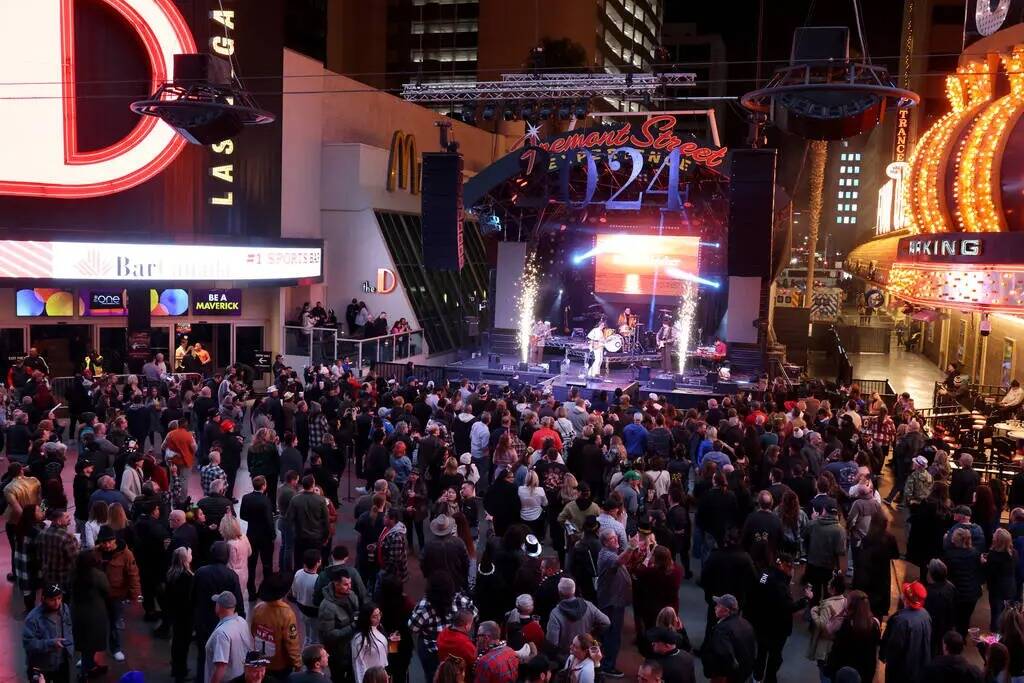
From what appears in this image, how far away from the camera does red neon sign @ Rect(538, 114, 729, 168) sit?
25.0 meters

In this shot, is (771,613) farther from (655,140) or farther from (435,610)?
(655,140)

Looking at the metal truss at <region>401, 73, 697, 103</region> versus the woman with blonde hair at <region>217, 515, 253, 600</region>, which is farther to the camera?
the metal truss at <region>401, 73, 697, 103</region>

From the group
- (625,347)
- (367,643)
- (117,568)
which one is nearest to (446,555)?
(367,643)

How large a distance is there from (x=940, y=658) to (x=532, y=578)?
10.0ft

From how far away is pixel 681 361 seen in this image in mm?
29453

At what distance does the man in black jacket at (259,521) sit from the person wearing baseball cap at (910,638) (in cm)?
567

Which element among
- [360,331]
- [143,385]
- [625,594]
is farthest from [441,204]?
[625,594]

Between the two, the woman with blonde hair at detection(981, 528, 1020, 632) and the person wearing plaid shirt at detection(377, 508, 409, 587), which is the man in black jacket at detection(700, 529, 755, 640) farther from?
the person wearing plaid shirt at detection(377, 508, 409, 587)

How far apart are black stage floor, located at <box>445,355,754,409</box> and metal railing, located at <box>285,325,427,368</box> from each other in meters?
1.84

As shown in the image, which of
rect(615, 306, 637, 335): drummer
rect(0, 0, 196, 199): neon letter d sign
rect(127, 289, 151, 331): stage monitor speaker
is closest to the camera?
rect(0, 0, 196, 199): neon letter d sign

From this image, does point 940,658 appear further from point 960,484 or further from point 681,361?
point 681,361

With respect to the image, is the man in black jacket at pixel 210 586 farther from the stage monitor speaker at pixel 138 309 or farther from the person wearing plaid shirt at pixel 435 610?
the stage monitor speaker at pixel 138 309

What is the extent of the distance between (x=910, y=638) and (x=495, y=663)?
3.29 m

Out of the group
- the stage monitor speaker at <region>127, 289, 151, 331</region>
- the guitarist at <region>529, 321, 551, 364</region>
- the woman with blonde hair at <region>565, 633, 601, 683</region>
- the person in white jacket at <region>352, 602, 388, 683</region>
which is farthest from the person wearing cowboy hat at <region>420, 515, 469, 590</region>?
the guitarist at <region>529, 321, 551, 364</region>
